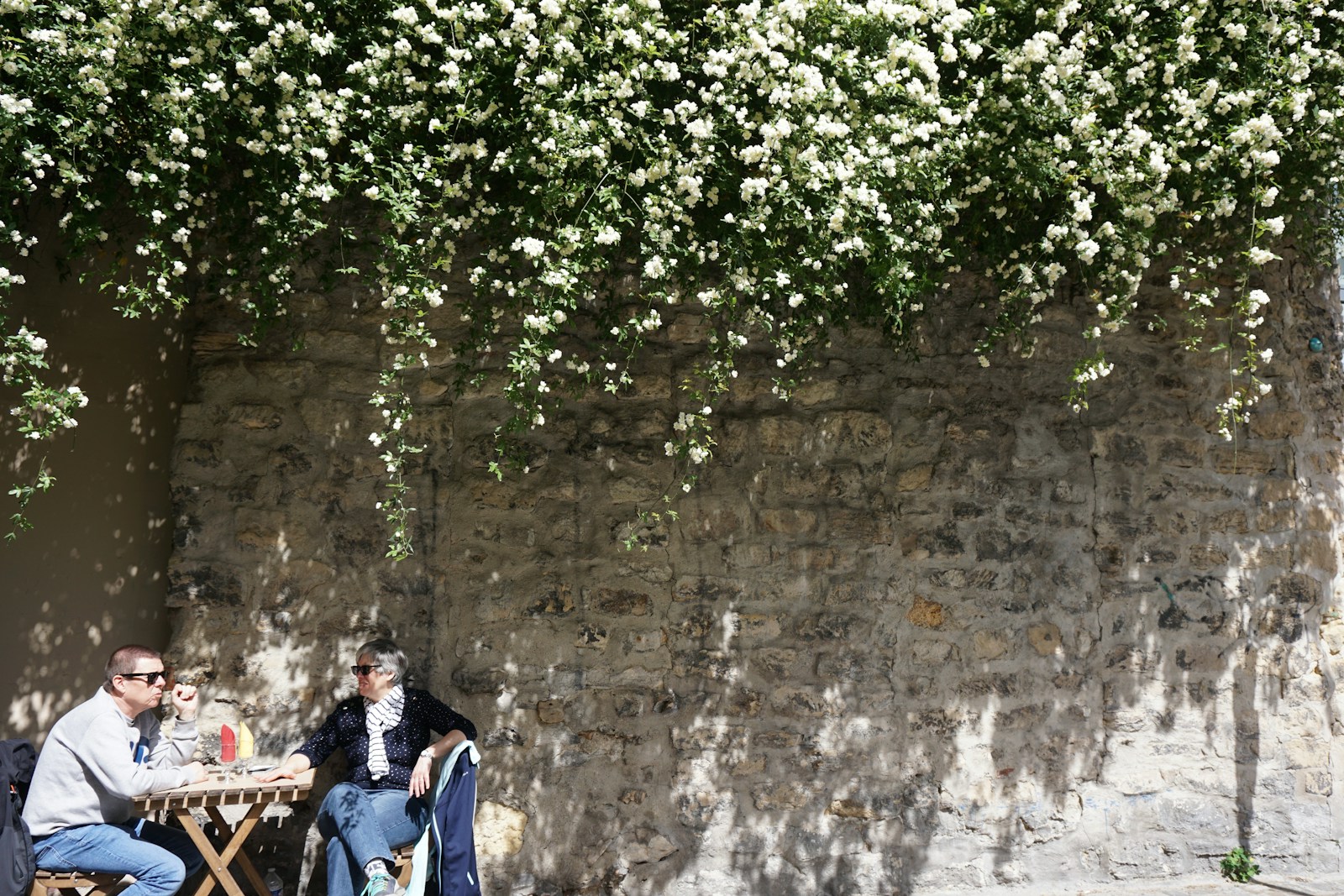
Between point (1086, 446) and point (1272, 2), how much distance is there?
1.81 m

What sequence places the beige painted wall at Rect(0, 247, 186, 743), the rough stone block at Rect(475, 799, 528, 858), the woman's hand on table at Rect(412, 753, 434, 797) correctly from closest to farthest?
1. the woman's hand on table at Rect(412, 753, 434, 797)
2. the beige painted wall at Rect(0, 247, 186, 743)
3. the rough stone block at Rect(475, 799, 528, 858)

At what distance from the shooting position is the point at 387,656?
382 cm

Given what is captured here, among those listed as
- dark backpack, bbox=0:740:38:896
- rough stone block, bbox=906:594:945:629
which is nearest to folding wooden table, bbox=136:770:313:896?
dark backpack, bbox=0:740:38:896

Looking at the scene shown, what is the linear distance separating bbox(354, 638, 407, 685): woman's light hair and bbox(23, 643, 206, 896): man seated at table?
658 millimetres

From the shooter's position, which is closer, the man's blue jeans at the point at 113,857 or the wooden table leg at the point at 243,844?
the man's blue jeans at the point at 113,857

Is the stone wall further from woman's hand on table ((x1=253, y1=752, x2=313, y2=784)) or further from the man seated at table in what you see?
the man seated at table

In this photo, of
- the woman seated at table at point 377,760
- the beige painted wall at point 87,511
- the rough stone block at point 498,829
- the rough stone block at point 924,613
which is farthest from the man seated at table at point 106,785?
the rough stone block at point 924,613

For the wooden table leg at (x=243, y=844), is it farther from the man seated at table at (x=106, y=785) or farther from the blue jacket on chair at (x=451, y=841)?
the blue jacket on chair at (x=451, y=841)

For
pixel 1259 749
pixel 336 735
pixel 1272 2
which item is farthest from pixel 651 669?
pixel 1272 2

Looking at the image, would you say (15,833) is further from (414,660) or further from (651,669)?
(651,669)

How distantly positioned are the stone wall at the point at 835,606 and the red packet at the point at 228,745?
8.8 inches

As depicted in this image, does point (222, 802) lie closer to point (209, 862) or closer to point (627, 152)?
point (209, 862)

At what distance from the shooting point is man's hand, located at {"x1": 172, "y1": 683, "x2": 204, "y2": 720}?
3.60 metres

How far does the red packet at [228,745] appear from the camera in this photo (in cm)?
360
